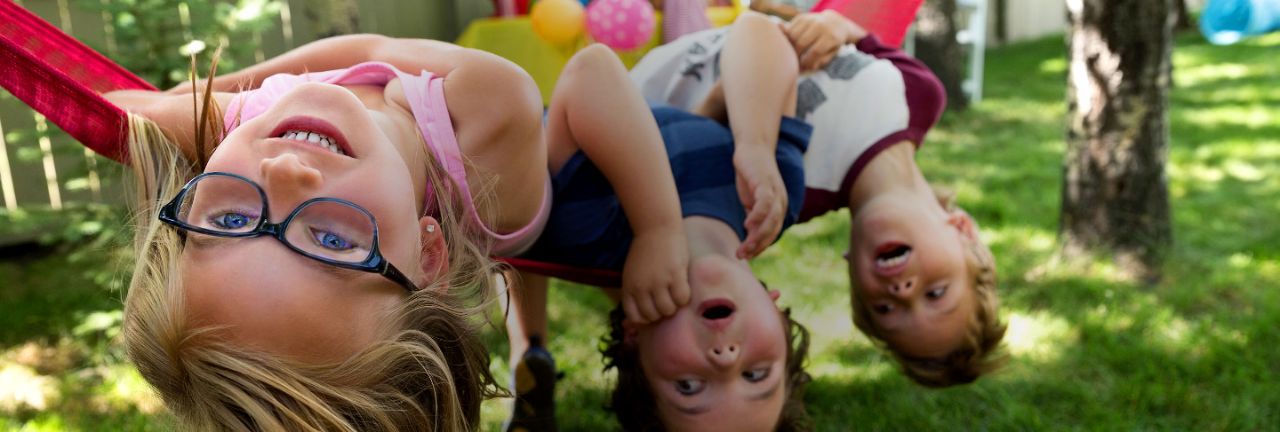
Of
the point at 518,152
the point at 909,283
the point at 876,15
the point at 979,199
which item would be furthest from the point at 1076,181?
the point at 518,152

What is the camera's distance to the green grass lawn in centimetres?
210

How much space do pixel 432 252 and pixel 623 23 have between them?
2094 mm

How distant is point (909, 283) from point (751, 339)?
0.39 metres

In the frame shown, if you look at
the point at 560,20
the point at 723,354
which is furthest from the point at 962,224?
the point at 560,20

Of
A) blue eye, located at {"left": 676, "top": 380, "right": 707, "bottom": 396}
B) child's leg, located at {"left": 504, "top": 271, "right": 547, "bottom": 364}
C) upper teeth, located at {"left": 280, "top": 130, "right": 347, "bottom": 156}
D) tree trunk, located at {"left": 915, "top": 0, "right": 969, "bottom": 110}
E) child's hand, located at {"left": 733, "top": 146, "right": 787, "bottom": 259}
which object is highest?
upper teeth, located at {"left": 280, "top": 130, "right": 347, "bottom": 156}

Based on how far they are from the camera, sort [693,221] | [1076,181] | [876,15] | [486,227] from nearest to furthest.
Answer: [486,227], [693,221], [876,15], [1076,181]

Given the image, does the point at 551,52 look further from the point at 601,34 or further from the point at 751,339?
the point at 751,339

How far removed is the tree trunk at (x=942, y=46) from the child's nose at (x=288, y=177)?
208 inches

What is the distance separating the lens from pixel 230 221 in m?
1.00

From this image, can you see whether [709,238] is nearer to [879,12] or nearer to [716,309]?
[716,309]

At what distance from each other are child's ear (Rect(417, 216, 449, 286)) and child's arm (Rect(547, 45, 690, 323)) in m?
0.31

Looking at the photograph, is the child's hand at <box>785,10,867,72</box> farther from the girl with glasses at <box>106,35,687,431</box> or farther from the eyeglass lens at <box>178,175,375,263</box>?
the eyeglass lens at <box>178,175,375,263</box>

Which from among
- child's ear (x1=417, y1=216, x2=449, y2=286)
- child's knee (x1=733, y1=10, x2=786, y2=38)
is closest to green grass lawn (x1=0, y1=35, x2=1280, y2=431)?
child's knee (x1=733, y1=10, x2=786, y2=38)

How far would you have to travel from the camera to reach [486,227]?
1.30 meters
